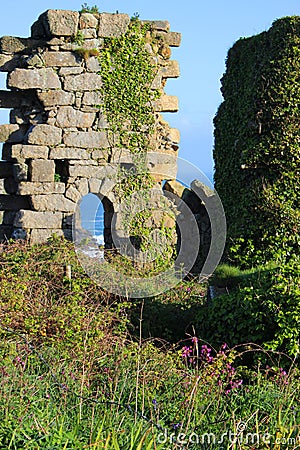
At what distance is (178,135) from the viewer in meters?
11.9

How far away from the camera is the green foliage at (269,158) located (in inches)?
393

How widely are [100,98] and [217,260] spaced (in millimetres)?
3094

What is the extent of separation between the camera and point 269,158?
10.3 meters

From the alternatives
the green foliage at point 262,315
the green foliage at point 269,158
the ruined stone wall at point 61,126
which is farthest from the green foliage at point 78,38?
the green foliage at point 262,315

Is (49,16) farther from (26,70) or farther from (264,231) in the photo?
(264,231)

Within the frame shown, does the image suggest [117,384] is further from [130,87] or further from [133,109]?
[130,87]

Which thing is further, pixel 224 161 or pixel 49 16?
pixel 224 161

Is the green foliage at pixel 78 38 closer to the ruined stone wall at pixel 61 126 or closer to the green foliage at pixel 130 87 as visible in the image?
the ruined stone wall at pixel 61 126

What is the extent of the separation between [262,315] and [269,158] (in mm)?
3847

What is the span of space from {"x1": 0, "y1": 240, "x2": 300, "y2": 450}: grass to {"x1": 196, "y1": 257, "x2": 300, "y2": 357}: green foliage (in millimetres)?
189

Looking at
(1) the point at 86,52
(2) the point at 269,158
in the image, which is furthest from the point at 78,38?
(2) the point at 269,158

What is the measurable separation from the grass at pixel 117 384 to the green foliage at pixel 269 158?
1.59 m

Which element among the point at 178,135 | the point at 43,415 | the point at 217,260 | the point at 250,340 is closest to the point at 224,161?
the point at 178,135

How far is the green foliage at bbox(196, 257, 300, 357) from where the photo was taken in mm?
6688
